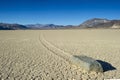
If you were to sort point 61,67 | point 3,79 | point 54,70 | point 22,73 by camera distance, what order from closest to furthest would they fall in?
point 3,79, point 22,73, point 54,70, point 61,67

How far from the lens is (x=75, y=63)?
35.9 feet

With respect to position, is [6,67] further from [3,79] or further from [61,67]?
[61,67]

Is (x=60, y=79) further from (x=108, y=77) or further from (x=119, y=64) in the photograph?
(x=119, y=64)

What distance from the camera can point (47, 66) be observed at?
1091 cm

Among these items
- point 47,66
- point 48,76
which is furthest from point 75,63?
point 48,76

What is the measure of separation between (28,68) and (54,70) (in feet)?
4.66

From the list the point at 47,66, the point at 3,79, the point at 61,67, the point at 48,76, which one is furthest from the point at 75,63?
the point at 3,79

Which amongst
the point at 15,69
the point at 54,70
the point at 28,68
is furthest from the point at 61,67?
the point at 15,69

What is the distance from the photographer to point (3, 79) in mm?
8359

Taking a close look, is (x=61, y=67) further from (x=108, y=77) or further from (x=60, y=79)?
(x=108, y=77)

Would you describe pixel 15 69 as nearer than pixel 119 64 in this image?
Yes

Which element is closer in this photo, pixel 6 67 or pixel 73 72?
pixel 73 72

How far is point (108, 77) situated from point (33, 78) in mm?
3256

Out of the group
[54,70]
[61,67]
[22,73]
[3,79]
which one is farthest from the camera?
[61,67]
